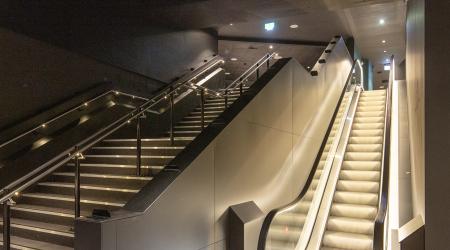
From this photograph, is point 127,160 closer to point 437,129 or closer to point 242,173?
point 242,173

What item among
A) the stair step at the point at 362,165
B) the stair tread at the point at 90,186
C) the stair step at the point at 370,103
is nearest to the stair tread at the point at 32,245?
the stair tread at the point at 90,186

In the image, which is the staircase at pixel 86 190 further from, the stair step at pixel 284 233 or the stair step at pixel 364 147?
the stair step at pixel 364 147

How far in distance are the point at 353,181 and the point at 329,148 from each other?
2.87 ft

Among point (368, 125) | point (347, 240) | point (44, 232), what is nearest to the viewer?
point (44, 232)

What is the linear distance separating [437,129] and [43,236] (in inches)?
148

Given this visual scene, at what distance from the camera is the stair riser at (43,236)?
348cm

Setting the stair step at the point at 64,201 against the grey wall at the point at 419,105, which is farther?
the stair step at the point at 64,201

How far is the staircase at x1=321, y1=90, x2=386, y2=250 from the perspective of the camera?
5.34 meters

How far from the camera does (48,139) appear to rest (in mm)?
5215

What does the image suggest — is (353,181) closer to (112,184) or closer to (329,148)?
(329,148)

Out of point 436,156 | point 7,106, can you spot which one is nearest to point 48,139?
point 7,106

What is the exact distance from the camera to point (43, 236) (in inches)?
142

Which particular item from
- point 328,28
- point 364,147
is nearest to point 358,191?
point 364,147

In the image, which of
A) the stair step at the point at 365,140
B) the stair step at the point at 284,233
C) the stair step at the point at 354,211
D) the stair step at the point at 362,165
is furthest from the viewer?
the stair step at the point at 365,140
